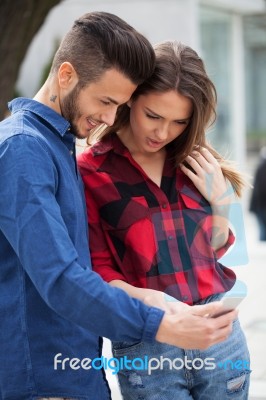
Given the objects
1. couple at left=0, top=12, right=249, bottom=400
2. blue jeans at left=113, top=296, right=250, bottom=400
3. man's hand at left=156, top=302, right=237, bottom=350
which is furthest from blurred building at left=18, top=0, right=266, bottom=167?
man's hand at left=156, top=302, right=237, bottom=350

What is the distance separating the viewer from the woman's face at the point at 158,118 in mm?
2395

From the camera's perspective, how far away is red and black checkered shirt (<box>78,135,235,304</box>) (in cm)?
233

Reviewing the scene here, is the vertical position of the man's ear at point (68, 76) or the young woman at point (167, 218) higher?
the man's ear at point (68, 76)

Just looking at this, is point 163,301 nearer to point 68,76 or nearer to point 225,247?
point 225,247

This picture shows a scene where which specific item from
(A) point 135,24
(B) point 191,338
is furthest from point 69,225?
(A) point 135,24

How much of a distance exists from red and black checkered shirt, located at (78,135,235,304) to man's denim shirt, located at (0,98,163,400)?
0.51ft

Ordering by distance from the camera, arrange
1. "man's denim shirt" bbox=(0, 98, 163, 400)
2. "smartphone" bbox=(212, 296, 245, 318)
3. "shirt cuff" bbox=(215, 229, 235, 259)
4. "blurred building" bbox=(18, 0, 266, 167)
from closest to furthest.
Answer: "man's denim shirt" bbox=(0, 98, 163, 400) < "smartphone" bbox=(212, 296, 245, 318) < "shirt cuff" bbox=(215, 229, 235, 259) < "blurred building" bbox=(18, 0, 266, 167)

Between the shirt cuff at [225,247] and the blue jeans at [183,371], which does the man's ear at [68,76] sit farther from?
the blue jeans at [183,371]

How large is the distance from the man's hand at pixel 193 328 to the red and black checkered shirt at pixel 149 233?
0.92 feet

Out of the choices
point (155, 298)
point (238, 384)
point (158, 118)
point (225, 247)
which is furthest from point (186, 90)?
point (238, 384)

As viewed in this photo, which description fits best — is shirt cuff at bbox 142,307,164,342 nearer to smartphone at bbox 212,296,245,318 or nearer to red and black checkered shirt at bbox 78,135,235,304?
smartphone at bbox 212,296,245,318

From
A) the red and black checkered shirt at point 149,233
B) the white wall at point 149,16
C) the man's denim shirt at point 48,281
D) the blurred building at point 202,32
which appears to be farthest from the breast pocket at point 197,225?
the white wall at point 149,16

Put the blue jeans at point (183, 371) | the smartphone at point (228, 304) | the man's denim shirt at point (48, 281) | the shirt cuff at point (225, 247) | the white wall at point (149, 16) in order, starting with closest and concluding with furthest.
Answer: the man's denim shirt at point (48, 281)
the smartphone at point (228, 304)
the blue jeans at point (183, 371)
the shirt cuff at point (225, 247)
the white wall at point (149, 16)

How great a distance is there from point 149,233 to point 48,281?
0.55 meters
